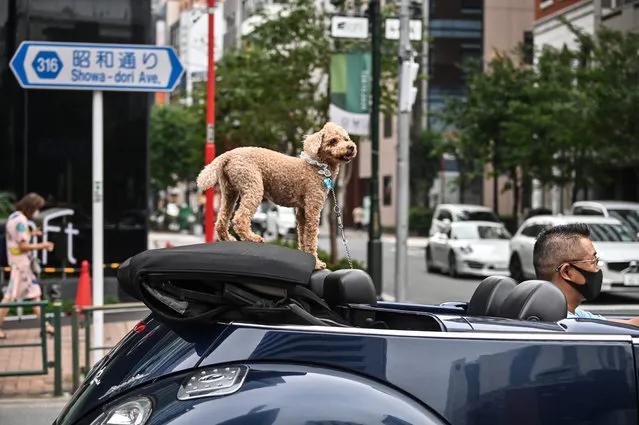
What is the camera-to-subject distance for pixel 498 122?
37406mm

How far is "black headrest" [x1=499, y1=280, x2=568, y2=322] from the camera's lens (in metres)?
3.32

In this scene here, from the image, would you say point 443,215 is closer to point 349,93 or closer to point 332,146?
point 349,93

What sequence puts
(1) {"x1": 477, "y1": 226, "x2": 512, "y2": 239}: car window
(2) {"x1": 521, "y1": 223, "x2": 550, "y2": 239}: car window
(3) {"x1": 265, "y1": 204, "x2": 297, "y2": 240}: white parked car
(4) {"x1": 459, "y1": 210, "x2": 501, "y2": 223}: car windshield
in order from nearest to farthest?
(2) {"x1": 521, "y1": 223, "x2": 550, "y2": 239}: car window
(1) {"x1": 477, "y1": 226, "x2": 512, "y2": 239}: car window
(4) {"x1": 459, "y1": 210, "x2": 501, "y2": 223}: car windshield
(3) {"x1": 265, "y1": 204, "x2": 297, "y2": 240}: white parked car

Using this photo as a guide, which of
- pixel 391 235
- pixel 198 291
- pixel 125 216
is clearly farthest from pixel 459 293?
pixel 391 235

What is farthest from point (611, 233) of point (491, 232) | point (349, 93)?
point (491, 232)

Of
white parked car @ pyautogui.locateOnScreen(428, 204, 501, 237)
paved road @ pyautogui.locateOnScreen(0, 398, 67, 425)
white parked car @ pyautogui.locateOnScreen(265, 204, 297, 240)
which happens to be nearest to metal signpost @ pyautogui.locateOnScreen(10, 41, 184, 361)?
paved road @ pyautogui.locateOnScreen(0, 398, 67, 425)

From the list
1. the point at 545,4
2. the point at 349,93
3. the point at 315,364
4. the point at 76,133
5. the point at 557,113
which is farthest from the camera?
the point at 545,4

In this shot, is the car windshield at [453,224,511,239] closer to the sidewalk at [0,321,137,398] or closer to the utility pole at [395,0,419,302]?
the utility pole at [395,0,419,302]

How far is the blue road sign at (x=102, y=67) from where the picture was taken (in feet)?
32.1

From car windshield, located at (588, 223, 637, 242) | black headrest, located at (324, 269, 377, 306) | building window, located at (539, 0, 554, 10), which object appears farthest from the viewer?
building window, located at (539, 0, 554, 10)

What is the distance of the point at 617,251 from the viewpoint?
1938cm

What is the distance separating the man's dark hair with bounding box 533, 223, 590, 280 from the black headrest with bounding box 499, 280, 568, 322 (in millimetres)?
738

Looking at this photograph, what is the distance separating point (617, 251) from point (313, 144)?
15705mm

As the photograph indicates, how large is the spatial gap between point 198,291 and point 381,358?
632mm
